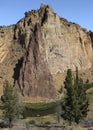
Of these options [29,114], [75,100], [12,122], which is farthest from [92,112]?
[29,114]

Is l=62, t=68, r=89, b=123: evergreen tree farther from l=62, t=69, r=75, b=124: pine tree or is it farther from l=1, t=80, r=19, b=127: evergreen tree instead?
l=1, t=80, r=19, b=127: evergreen tree

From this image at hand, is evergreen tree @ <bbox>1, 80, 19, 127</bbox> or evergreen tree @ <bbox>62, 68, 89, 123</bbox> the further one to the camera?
evergreen tree @ <bbox>1, 80, 19, 127</bbox>

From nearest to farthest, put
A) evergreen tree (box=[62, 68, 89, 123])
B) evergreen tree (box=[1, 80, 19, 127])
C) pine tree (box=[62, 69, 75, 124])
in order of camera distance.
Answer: evergreen tree (box=[62, 68, 89, 123]) → pine tree (box=[62, 69, 75, 124]) → evergreen tree (box=[1, 80, 19, 127])

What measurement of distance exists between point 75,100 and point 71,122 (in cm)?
861

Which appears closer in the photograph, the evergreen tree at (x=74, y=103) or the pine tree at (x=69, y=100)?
the evergreen tree at (x=74, y=103)

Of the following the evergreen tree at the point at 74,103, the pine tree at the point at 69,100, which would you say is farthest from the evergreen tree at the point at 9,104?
the pine tree at the point at 69,100

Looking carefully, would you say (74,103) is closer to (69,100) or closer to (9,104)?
(69,100)

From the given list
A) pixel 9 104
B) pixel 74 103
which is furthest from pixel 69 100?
pixel 9 104

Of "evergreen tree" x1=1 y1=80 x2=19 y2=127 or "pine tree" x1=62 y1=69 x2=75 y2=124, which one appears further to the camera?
"evergreen tree" x1=1 y1=80 x2=19 y2=127

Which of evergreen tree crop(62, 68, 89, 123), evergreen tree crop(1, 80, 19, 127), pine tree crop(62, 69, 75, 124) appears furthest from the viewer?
evergreen tree crop(1, 80, 19, 127)

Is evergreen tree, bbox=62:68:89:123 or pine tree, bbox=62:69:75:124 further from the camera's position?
pine tree, bbox=62:69:75:124

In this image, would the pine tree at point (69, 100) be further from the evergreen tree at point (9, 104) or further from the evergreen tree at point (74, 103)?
the evergreen tree at point (9, 104)

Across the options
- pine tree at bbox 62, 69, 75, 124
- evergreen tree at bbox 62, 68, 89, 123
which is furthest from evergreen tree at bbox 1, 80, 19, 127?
pine tree at bbox 62, 69, 75, 124

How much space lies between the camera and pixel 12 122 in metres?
118
